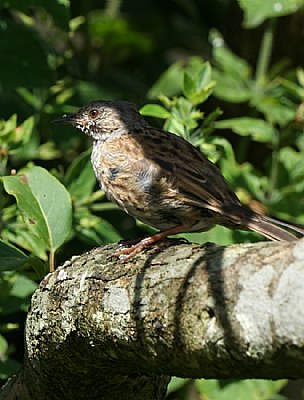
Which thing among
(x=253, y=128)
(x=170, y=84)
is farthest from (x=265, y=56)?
(x=253, y=128)

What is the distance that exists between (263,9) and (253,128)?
25.1 inches

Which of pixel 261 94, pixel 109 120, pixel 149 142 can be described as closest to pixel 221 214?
pixel 149 142

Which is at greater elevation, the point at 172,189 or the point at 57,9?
the point at 57,9

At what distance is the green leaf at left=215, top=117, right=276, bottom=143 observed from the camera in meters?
4.85

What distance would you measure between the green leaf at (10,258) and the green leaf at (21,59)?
4.69ft

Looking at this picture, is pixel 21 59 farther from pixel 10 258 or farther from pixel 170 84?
pixel 10 258

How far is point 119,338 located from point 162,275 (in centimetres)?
25

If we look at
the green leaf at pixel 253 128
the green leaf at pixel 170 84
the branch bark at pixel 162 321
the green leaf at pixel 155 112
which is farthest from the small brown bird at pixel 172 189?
the green leaf at pixel 170 84

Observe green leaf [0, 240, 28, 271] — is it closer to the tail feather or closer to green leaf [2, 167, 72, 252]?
green leaf [2, 167, 72, 252]

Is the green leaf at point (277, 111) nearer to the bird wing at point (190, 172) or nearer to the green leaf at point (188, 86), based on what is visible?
the green leaf at point (188, 86)

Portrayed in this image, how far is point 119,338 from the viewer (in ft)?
8.85

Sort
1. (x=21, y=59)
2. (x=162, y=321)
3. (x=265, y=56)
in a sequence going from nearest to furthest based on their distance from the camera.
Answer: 1. (x=162, y=321)
2. (x=21, y=59)
3. (x=265, y=56)

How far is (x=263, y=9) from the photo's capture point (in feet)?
15.8

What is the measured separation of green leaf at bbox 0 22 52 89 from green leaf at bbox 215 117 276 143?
0.98 meters
